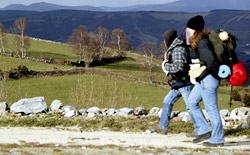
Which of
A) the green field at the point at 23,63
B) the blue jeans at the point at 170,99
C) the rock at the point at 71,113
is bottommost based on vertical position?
the green field at the point at 23,63

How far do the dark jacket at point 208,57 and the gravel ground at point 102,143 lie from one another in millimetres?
1574

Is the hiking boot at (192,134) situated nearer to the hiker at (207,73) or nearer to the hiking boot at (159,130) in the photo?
the hiking boot at (159,130)

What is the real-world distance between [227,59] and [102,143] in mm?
3161

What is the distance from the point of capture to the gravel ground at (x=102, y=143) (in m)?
7.56

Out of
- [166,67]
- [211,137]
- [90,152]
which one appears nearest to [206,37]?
[166,67]

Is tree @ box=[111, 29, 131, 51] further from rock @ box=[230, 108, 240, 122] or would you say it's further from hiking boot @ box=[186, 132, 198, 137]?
hiking boot @ box=[186, 132, 198, 137]

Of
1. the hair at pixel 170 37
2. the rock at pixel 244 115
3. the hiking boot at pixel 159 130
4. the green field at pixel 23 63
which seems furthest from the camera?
the green field at pixel 23 63

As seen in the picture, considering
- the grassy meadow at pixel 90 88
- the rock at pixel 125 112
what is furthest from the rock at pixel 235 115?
the grassy meadow at pixel 90 88

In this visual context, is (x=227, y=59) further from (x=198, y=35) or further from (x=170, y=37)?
(x=170, y=37)

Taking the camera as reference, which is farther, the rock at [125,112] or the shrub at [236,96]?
the shrub at [236,96]

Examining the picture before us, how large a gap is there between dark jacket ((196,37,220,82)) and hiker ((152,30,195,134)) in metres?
0.62

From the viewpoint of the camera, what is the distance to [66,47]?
76938 mm

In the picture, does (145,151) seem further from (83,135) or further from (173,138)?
(83,135)

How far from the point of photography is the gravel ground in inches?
298
